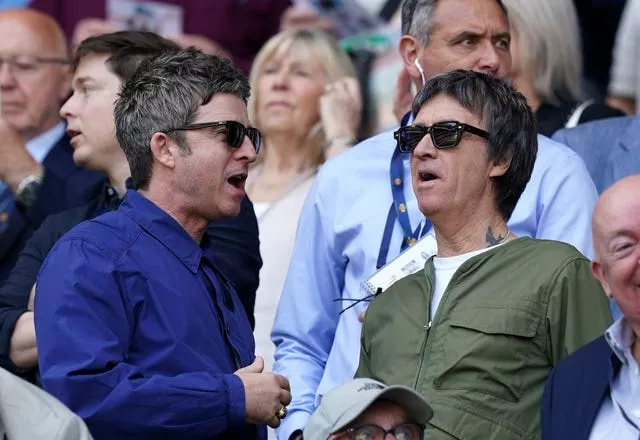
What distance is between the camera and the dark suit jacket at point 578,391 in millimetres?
3912

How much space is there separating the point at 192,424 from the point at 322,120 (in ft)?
10.6

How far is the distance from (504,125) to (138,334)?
4.09 feet

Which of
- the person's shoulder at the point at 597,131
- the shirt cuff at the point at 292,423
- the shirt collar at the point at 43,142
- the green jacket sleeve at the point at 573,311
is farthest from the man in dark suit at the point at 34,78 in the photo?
the green jacket sleeve at the point at 573,311

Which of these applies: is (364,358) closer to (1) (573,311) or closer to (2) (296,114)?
(1) (573,311)

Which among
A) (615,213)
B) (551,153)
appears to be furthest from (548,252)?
(551,153)

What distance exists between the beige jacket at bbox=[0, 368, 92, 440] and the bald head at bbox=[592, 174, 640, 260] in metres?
1.29

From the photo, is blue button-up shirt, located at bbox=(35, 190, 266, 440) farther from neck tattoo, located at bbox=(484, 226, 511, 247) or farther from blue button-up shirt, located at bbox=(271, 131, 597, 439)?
neck tattoo, located at bbox=(484, 226, 511, 247)

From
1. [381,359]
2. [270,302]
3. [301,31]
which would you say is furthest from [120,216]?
[301,31]

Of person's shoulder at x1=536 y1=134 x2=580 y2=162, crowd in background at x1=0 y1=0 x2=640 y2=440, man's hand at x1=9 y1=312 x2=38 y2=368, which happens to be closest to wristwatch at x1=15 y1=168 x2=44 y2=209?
crowd in background at x1=0 y1=0 x2=640 y2=440

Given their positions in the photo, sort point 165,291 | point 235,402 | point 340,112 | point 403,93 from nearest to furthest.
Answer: point 235,402, point 165,291, point 403,93, point 340,112

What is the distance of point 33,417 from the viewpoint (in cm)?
366

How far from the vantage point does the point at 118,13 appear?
868 cm

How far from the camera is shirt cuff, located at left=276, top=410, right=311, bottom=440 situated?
4828 millimetres

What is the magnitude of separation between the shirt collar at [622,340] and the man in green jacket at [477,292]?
1.06 feet
